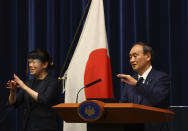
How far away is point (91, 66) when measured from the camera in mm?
2943

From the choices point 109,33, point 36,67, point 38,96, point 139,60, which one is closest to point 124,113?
point 139,60

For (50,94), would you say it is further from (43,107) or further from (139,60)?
(139,60)

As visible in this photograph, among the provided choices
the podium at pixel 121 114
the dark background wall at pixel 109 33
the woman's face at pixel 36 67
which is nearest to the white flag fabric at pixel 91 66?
the woman's face at pixel 36 67

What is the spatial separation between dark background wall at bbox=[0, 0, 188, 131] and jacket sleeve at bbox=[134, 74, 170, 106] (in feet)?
4.01

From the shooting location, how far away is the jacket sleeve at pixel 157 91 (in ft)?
6.01

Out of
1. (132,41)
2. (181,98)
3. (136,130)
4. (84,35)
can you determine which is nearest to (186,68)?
(181,98)

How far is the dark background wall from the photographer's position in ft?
11.0

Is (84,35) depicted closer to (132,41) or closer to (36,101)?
(132,41)

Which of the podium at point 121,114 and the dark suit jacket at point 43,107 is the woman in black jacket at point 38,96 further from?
the podium at point 121,114

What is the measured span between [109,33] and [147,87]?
5.78 ft

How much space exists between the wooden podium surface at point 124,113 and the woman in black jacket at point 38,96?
3.08 ft

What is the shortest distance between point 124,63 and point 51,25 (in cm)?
101

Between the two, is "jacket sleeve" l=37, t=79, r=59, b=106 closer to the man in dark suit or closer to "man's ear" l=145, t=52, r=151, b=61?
the man in dark suit

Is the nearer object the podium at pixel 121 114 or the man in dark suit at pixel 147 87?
the podium at pixel 121 114
